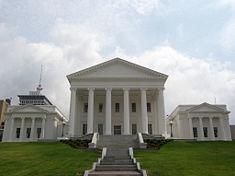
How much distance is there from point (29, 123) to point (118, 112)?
835 inches

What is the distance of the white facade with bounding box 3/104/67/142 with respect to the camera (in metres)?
63.0

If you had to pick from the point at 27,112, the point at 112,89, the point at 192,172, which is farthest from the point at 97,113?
the point at 192,172

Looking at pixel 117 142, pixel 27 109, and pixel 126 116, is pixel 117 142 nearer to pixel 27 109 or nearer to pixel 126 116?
pixel 126 116

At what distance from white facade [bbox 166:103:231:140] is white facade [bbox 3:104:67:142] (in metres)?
27.3

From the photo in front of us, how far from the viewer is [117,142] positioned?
40875 mm

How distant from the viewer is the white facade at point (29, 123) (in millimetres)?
63000

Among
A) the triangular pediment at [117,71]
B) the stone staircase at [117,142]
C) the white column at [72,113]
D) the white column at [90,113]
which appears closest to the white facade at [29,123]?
the white column at [72,113]

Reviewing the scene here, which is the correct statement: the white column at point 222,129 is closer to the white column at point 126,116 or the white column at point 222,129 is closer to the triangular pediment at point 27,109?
the white column at point 126,116

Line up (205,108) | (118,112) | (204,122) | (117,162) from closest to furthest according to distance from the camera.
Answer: (117,162)
(118,112)
(205,108)
(204,122)

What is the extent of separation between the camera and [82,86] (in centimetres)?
5266

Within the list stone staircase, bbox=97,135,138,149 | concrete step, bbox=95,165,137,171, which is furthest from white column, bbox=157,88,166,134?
concrete step, bbox=95,165,137,171

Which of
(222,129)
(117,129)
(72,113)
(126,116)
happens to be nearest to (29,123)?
(72,113)

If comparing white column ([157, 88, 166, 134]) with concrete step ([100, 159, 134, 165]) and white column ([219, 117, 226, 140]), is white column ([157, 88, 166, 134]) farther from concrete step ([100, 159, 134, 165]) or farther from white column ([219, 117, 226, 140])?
concrete step ([100, 159, 134, 165])

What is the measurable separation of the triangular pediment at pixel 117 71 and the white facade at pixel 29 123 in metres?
16.3
